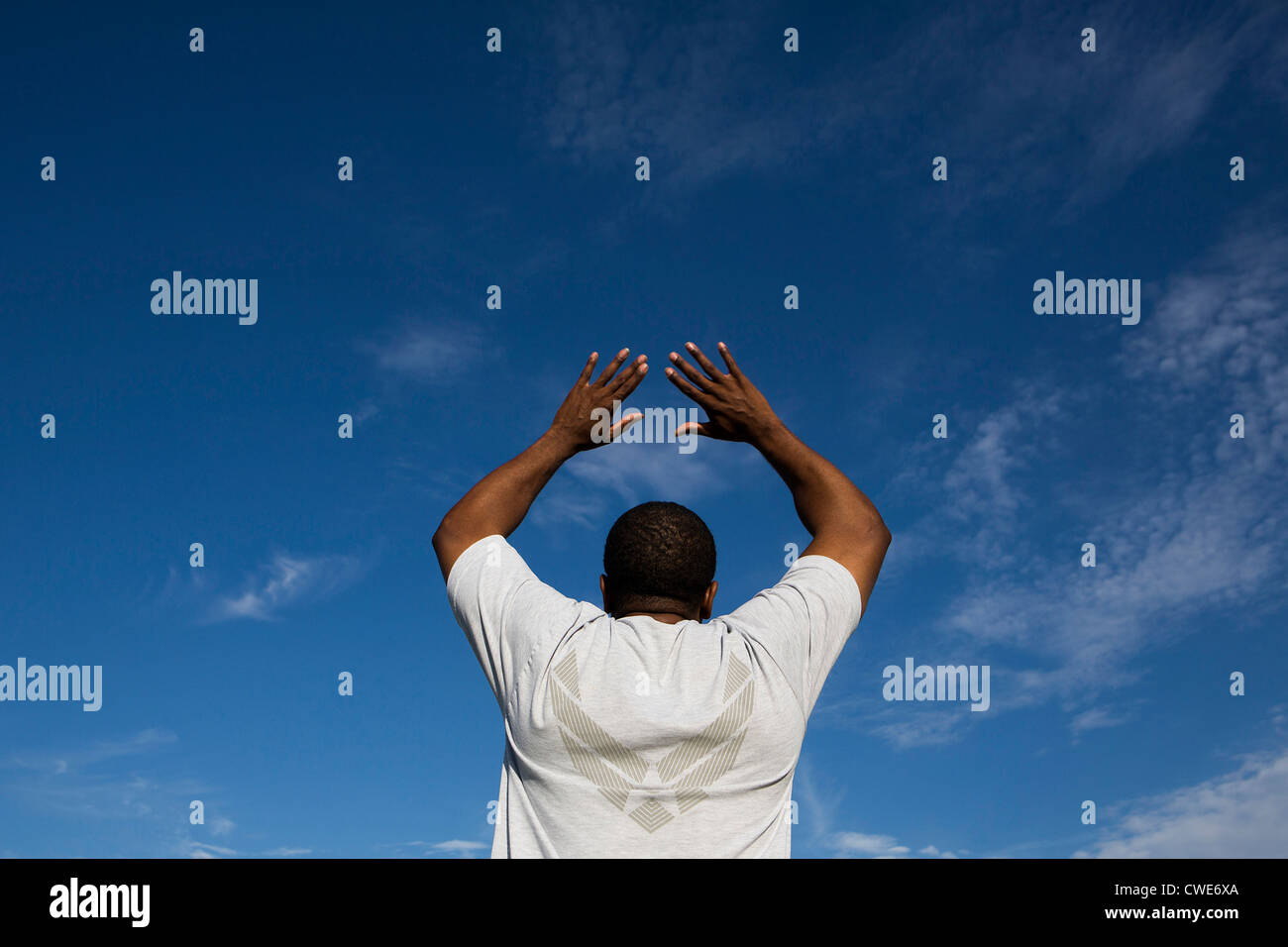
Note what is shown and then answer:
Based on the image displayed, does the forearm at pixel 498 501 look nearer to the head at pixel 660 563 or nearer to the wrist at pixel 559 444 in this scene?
the wrist at pixel 559 444

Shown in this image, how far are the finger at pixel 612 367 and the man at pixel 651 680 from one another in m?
1.24

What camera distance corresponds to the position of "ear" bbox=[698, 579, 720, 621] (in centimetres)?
426

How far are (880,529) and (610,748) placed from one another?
1.75m

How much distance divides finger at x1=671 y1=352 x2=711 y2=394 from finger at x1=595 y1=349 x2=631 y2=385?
321mm

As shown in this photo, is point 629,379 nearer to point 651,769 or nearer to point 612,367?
point 612,367

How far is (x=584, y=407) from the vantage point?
5305mm

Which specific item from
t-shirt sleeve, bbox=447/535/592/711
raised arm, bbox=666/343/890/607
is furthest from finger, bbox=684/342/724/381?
t-shirt sleeve, bbox=447/535/592/711

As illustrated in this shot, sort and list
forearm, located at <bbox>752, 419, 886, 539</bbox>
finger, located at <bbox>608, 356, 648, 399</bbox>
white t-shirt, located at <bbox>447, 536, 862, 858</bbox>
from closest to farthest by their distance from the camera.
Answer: white t-shirt, located at <bbox>447, 536, 862, 858</bbox>
forearm, located at <bbox>752, 419, 886, 539</bbox>
finger, located at <bbox>608, 356, 648, 399</bbox>

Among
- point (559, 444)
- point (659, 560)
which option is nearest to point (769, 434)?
point (559, 444)

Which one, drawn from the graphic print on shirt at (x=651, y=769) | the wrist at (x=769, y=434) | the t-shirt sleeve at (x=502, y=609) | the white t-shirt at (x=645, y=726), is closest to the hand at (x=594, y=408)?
the wrist at (x=769, y=434)

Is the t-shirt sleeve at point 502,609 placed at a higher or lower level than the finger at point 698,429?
lower

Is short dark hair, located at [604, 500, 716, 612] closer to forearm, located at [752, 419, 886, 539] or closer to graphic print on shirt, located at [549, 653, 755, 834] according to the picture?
graphic print on shirt, located at [549, 653, 755, 834]

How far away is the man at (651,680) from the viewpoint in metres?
3.59

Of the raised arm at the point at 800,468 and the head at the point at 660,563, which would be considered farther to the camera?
the raised arm at the point at 800,468
